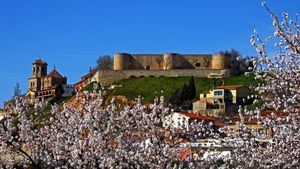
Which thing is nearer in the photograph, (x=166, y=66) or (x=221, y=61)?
(x=221, y=61)

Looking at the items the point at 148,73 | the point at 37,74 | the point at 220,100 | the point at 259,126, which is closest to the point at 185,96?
the point at 220,100

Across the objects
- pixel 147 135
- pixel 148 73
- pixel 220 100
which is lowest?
pixel 147 135

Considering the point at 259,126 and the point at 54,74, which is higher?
the point at 54,74

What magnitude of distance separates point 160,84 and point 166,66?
11.4 m

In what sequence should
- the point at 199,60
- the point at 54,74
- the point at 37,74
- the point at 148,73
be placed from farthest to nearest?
1. the point at 37,74
2. the point at 54,74
3. the point at 199,60
4. the point at 148,73

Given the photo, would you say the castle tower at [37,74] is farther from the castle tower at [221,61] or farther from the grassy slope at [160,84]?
the castle tower at [221,61]

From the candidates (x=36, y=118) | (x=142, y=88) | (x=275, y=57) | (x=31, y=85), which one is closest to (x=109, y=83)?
(x=142, y=88)

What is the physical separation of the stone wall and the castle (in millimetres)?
15103

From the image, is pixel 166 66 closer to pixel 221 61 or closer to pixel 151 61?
pixel 151 61

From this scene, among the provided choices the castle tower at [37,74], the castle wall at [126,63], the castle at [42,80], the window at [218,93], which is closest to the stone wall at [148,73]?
the castle wall at [126,63]

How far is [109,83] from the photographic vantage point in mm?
96750

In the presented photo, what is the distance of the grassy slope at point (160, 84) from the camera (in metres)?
84.1

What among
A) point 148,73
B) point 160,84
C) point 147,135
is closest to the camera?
point 147,135

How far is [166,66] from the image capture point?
10112cm
